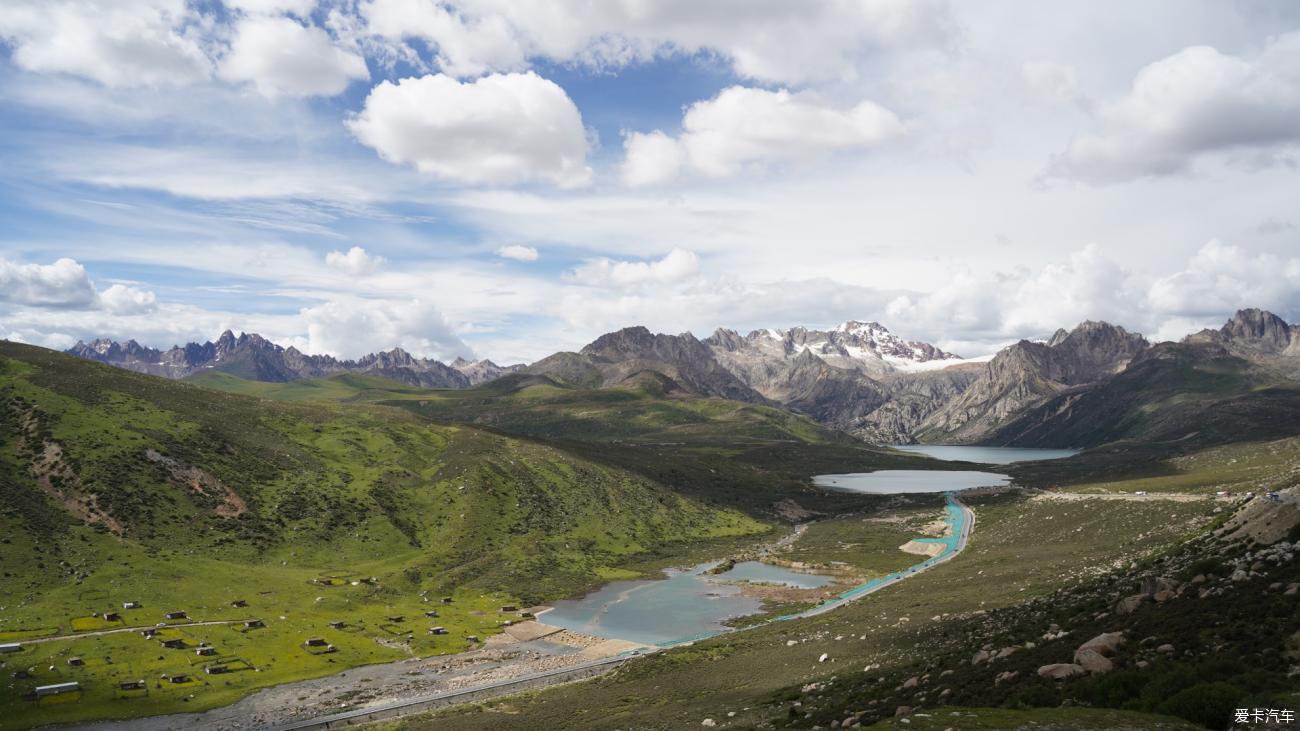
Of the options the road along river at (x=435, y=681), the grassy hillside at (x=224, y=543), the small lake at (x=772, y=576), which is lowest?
the small lake at (x=772, y=576)

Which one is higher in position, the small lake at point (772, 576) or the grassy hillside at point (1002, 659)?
the grassy hillside at point (1002, 659)

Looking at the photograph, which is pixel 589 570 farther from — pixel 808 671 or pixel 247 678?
pixel 808 671

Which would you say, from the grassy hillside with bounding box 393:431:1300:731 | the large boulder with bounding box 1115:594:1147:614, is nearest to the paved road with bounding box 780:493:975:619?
the grassy hillside with bounding box 393:431:1300:731

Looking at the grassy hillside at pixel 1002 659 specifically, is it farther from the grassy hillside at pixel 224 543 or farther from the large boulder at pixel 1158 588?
the grassy hillside at pixel 224 543

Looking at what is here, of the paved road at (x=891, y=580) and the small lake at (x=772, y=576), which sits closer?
the paved road at (x=891, y=580)

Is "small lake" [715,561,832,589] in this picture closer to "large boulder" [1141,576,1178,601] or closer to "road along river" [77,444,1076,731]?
"road along river" [77,444,1076,731]

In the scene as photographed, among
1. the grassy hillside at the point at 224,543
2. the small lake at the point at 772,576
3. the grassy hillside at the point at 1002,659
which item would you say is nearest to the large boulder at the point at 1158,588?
the grassy hillside at the point at 1002,659

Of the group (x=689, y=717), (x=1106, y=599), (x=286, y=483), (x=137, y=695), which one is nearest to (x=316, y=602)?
(x=137, y=695)
